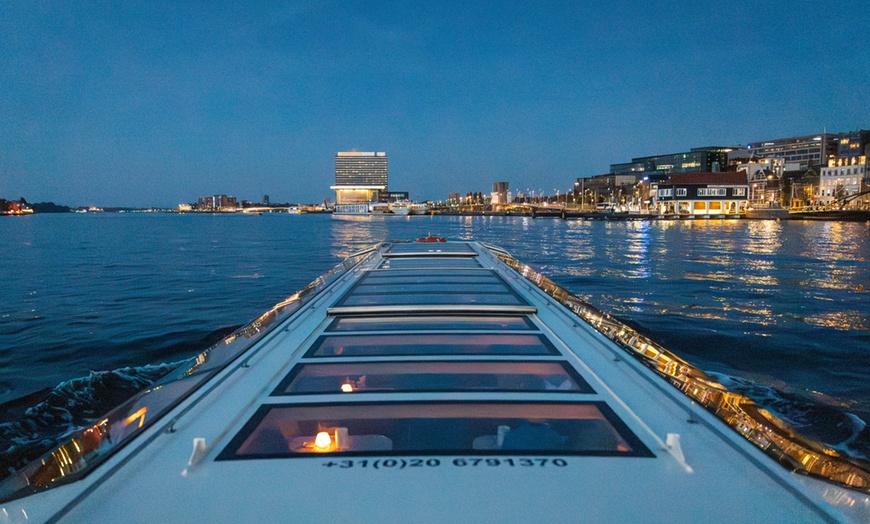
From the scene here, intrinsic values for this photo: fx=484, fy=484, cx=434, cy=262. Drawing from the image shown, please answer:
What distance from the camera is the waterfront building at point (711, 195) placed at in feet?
274

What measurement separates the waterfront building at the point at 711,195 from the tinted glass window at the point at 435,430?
3638 inches

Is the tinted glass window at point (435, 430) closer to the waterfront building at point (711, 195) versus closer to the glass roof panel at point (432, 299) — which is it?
the glass roof panel at point (432, 299)

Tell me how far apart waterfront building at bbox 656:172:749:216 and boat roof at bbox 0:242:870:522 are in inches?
3610

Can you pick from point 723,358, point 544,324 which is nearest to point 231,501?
point 544,324

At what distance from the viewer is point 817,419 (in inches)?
232

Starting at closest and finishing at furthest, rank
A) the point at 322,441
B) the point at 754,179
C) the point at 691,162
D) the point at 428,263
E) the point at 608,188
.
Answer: the point at 322,441, the point at 428,263, the point at 754,179, the point at 691,162, the point at 608,188

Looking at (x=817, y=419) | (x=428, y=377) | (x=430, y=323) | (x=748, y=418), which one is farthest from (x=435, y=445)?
(x=817, y=419)

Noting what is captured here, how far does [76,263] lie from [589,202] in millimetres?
155300

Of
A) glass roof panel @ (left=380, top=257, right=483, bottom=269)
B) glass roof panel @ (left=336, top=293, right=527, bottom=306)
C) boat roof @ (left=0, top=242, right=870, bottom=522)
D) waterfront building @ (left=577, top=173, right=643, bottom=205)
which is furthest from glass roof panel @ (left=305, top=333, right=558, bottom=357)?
waterfront building @ (left=577, top=173, right=643, bottom=205)

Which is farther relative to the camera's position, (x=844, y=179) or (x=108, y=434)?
(x=844, y=179)

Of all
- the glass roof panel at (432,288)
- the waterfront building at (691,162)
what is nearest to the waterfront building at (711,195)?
the waterfront building at (691,162)

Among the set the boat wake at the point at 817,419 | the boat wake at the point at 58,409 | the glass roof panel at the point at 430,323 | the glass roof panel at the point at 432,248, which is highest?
the glass roof panel at the point at 432,248

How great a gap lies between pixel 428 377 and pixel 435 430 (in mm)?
791

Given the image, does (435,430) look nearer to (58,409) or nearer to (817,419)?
(817,419)
